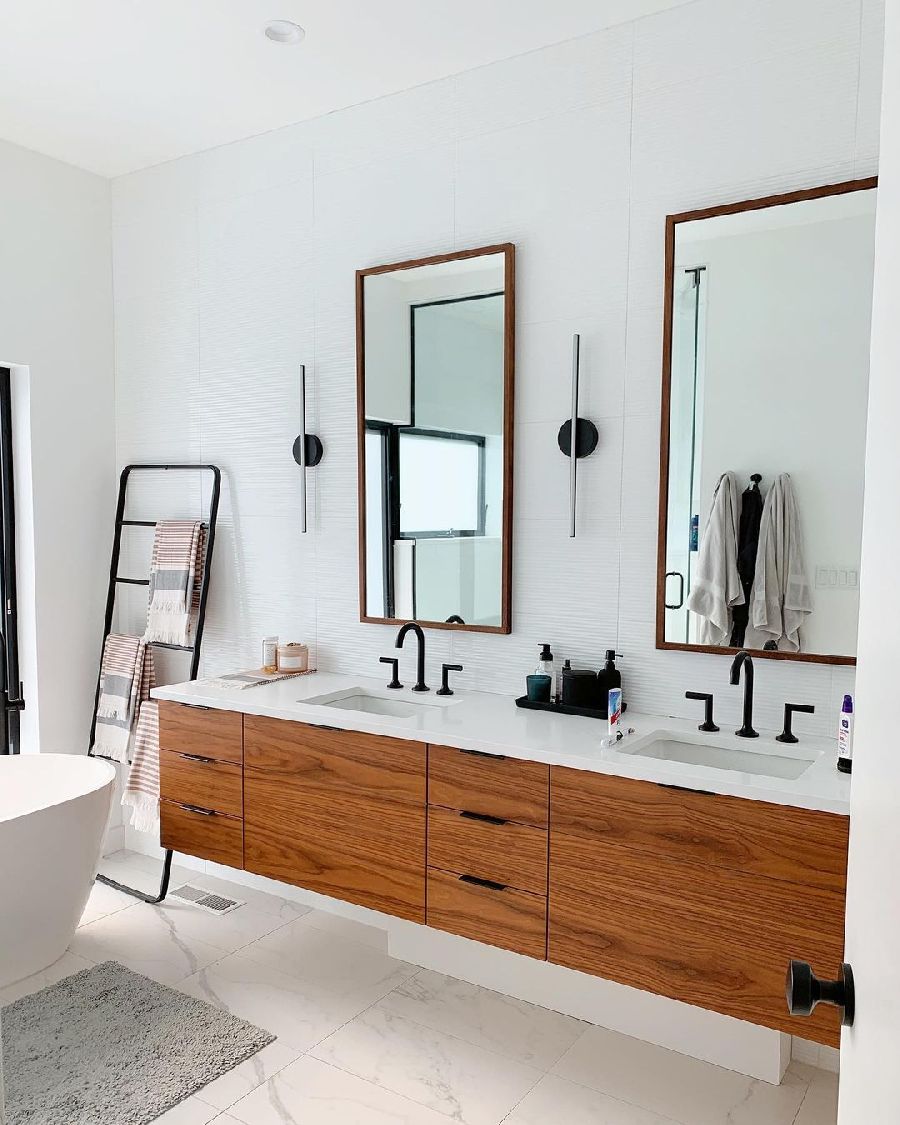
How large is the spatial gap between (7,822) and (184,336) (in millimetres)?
1925

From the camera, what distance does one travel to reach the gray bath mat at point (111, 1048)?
2170mm

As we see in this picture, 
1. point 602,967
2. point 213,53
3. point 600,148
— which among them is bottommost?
point 602,967

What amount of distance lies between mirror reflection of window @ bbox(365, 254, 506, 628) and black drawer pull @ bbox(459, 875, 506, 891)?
30.5 inches

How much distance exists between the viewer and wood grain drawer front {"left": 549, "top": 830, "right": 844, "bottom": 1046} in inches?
72.5

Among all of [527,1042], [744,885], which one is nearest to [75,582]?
[527,1042]

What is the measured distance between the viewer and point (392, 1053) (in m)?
2.39

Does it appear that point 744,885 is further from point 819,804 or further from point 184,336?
point 184,336

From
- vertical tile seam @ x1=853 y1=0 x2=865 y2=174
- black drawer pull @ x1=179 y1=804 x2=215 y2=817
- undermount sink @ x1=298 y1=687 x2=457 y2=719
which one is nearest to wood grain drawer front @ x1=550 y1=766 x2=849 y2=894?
undermount sink @ x1=298 y1=687 x2=457 y2=719

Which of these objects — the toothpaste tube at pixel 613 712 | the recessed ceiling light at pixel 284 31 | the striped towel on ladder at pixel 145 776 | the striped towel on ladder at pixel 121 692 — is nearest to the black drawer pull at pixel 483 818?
the toothpaste tube at pixel 613 712

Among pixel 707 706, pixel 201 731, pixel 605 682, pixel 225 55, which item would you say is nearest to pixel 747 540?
pixel 707 706

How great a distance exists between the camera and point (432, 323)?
284cm

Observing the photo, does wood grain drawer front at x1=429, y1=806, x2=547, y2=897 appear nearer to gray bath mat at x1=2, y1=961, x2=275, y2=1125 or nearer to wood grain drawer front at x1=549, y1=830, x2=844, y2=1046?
wood grain drawer front at x1=549, y1=830, x2=844, y2=1046

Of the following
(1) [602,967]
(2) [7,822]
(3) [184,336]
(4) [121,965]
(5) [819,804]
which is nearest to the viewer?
(5) [819,804]

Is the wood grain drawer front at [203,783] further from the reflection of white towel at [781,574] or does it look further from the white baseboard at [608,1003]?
the reflection of white towel at [781,574]
